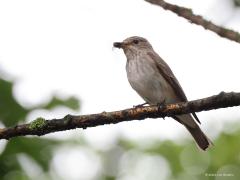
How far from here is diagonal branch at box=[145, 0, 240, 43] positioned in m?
2.63

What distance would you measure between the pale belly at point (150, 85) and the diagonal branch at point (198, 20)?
12.5 ft

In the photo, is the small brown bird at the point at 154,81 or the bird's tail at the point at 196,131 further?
the bird's tail at the point at 196,131

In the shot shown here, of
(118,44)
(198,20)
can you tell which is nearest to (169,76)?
(118,44)

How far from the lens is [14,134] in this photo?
435 centimetres

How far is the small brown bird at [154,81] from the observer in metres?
6.71

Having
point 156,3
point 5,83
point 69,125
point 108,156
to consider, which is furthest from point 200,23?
point 108,156

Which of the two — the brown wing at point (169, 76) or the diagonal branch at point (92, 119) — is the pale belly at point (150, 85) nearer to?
the brown wing at point (169, 76)

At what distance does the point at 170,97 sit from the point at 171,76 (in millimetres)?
301

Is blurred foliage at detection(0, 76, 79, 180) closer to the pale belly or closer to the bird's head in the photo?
the pale belly

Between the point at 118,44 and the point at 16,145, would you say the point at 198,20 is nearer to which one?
the point at 16,145

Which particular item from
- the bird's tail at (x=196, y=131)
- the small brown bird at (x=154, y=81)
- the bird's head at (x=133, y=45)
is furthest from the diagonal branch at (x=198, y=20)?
the bird's head at (x=133, y=45)

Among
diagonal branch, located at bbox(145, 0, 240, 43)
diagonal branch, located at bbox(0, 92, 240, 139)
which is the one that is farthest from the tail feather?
diagonal branch, located at bbox(145, 0, 240, 43)

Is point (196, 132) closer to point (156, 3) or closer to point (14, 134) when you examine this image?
Result: point (14, 134)

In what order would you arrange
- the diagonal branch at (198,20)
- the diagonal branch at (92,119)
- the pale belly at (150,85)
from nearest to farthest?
the diagonal branch at (198,20) → the diagonal branch at (92,119) → the pale belly at (150,85)
